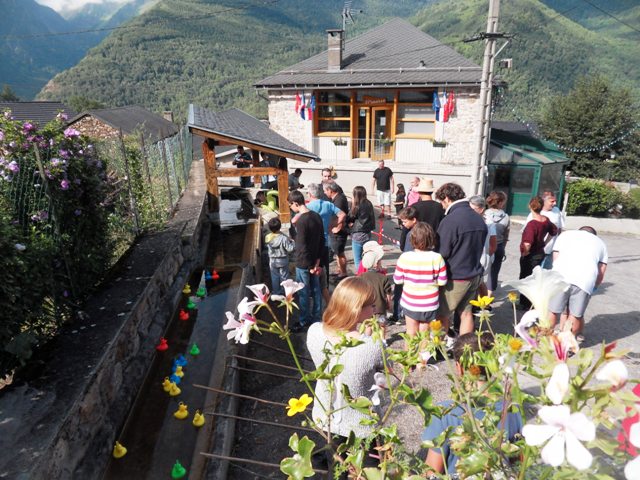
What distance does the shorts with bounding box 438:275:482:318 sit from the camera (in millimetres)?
4602

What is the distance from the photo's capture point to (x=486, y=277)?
6.06m

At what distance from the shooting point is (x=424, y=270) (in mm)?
4246

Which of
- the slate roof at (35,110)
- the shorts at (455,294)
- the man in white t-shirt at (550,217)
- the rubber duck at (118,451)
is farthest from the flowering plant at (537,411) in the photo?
the slate roof at (35,110)

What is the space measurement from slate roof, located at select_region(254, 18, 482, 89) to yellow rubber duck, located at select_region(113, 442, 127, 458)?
627 inches

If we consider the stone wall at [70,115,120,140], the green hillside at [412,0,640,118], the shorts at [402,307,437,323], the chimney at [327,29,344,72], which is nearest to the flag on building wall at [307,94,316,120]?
the chimney at [327,29,344,72]

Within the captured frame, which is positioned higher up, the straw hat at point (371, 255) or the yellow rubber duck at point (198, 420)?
the straw hat at point (371, 255)

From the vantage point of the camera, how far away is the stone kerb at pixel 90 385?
236 cm

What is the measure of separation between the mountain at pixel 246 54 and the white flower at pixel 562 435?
303ft

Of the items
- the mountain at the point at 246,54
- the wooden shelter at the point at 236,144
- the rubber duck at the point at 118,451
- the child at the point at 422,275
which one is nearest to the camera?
the rubber duck at the point at 118,451

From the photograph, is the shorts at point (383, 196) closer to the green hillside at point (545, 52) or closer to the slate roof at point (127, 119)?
the slate roof at point (127, 119)

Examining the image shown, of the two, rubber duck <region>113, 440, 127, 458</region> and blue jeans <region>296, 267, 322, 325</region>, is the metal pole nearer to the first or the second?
blue jeans <region>296, 267, 322, 325</region>

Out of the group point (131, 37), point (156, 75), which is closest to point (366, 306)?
point (156, 75)

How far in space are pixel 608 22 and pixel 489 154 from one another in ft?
552

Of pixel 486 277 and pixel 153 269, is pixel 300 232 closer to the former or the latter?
pixel 153 269
